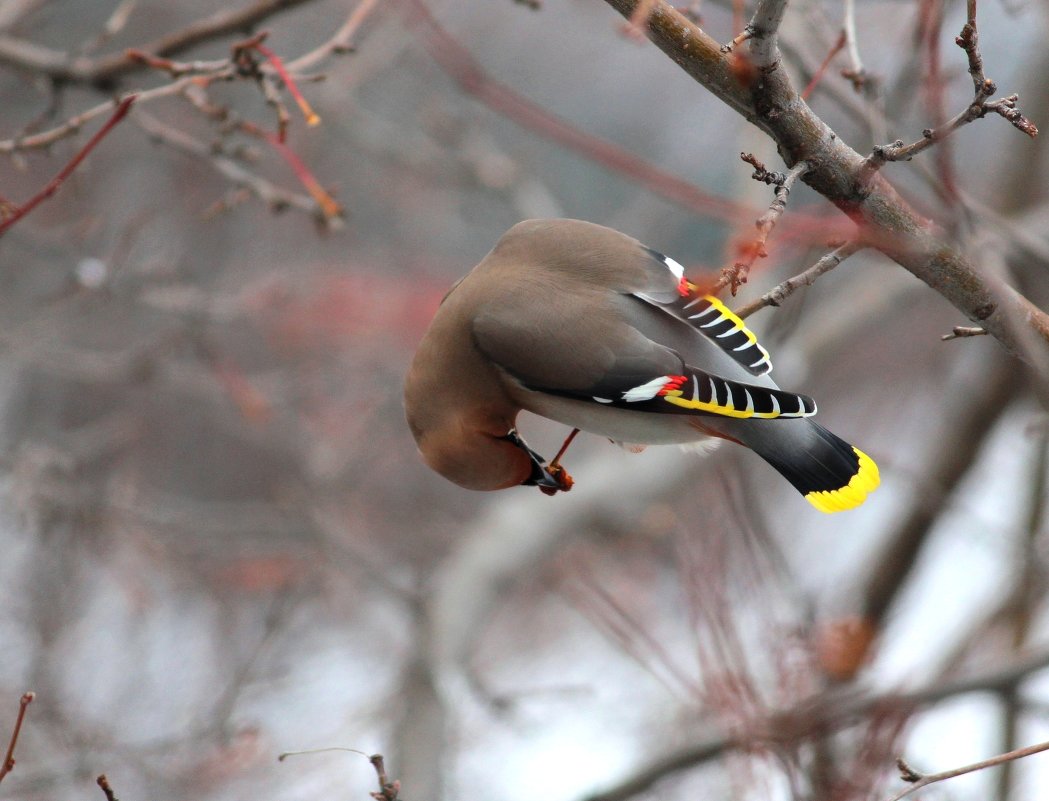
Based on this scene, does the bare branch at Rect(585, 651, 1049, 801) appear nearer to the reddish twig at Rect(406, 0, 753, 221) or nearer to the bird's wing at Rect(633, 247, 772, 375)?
the bird's wing at Rect(633, 247, 772, 375)

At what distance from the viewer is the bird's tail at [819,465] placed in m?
2.73

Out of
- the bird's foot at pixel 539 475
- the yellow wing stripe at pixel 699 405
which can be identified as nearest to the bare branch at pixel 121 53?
the bird's foot at pixel 539 475

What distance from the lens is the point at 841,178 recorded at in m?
2.15

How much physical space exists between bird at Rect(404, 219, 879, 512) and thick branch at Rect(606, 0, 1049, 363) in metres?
0.47

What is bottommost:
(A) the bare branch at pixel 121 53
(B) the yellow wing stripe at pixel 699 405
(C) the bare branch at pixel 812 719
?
(C) the bare branch at pixel 812 719

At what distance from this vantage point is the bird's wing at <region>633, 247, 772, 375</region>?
2.76 metres

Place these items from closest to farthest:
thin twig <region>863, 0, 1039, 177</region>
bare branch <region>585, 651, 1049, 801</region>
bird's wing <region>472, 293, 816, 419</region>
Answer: thin twig <region>863, 0, 1039, 177</region> < bird's wing <region>472, 293, 816, 419</region> < bare branch <region>585, 651, 1049, 801</region>

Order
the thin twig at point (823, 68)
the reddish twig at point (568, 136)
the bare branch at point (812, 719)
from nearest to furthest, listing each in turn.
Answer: the reddish twig at point (568, 136) → the thin twig at point (823, 68) → the bare branch at point (812, 719)

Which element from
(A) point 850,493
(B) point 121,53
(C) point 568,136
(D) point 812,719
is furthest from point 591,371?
(B) point 121,53

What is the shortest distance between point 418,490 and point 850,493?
6352 millimetres

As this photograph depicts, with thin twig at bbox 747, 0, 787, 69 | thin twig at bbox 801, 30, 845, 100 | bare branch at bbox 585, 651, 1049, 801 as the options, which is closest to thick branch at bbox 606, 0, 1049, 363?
thin twig at bbox 747, 0, 787, 69

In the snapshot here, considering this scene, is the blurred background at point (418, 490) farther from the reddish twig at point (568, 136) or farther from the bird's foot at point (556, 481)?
the bird's foot at point (556, 481)

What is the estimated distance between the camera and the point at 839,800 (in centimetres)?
276

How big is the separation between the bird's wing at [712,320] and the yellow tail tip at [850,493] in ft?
1.02
